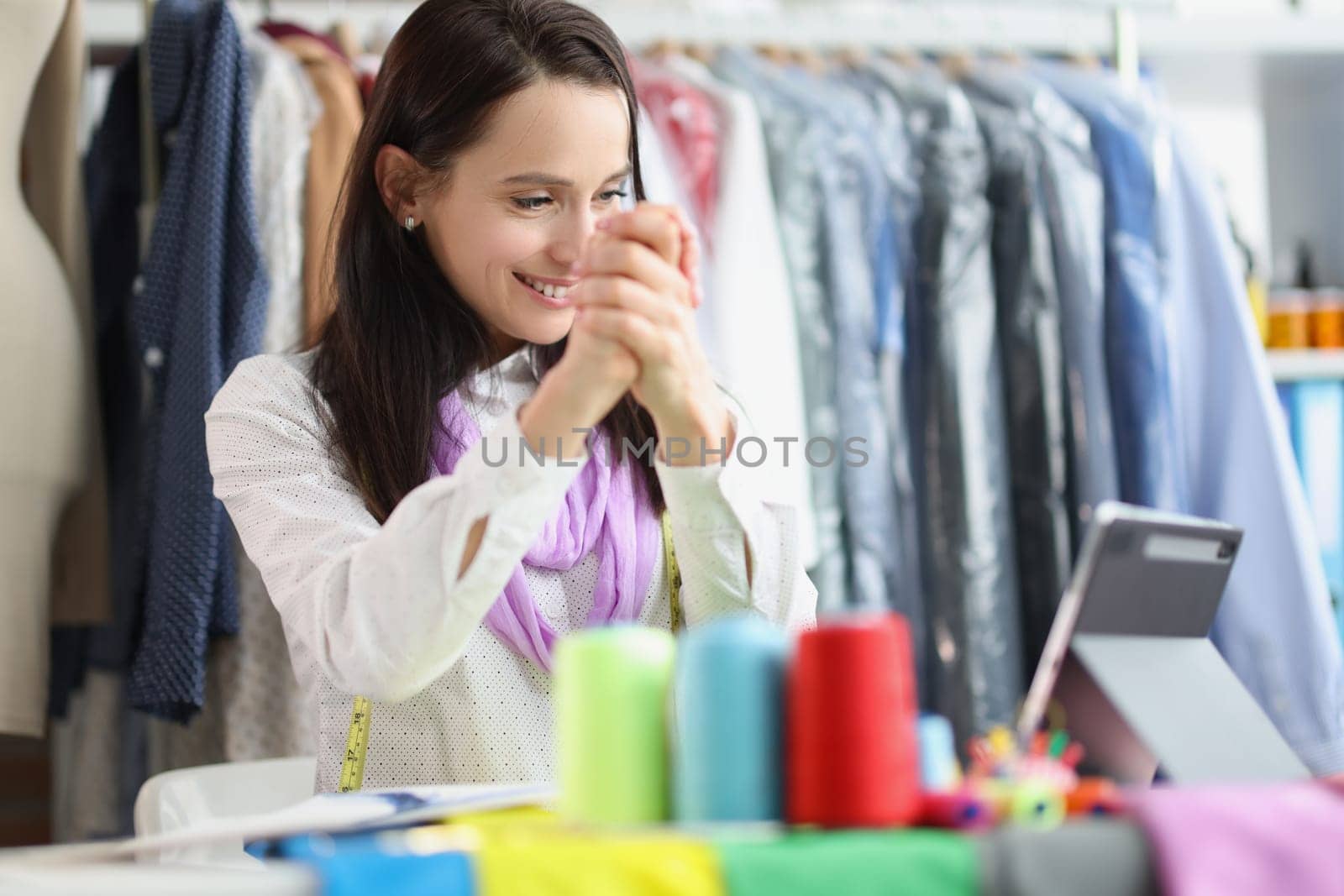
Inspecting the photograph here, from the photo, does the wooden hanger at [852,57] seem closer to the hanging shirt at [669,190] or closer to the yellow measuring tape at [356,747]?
the hanging shirt at [669,190]

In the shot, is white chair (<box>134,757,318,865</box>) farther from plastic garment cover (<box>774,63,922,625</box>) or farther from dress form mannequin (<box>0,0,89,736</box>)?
plastic garment cover (<box>774,63,922,625</box>)

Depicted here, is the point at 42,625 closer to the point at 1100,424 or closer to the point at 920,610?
the point at 920,610

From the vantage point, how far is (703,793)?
68 centimetres

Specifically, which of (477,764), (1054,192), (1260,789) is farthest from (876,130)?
(1260,789)

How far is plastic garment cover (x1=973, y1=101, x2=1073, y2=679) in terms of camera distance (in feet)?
6.11

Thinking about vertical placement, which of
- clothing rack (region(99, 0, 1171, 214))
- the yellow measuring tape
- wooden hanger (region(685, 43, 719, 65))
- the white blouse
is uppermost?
clothing rack (region(99, 0, 1171, 214))

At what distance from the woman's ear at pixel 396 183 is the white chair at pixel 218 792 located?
1.73ft

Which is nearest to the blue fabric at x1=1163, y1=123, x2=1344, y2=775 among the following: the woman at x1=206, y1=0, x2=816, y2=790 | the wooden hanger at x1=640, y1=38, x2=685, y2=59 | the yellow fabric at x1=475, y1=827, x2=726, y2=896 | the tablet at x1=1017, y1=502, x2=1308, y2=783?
the wooden hanger at x1=640, y1=38, x2=685, y2=59

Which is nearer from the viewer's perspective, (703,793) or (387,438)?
(703,793)

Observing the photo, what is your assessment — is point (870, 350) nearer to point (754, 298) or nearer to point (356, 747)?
point (754, 298)

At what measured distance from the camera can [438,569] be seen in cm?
95

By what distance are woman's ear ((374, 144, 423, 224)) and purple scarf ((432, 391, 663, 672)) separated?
19 centimetres

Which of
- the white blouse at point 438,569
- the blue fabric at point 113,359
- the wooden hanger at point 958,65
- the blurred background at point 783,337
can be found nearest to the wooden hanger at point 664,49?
the blurred background at point 783,337

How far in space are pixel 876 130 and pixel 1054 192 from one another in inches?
9.7
